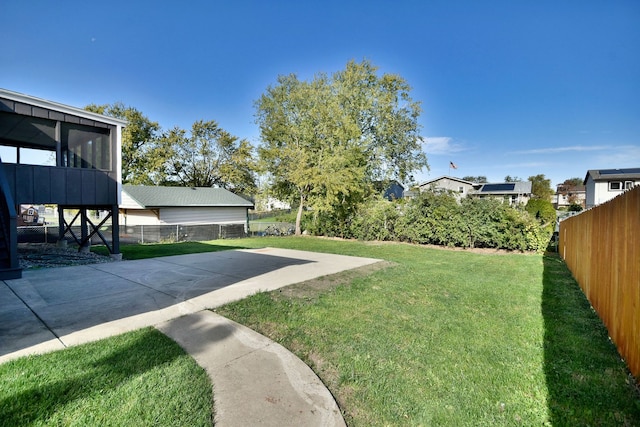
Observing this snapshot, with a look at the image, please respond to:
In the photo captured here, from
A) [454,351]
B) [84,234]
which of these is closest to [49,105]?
[84,234]

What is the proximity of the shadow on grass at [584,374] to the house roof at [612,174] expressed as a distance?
28975mm

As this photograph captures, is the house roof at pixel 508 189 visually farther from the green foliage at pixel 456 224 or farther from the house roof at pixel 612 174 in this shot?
the green foliage at pixel 456 224

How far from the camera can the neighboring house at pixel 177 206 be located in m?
17.7

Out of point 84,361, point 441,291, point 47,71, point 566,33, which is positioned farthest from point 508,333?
point 47,71

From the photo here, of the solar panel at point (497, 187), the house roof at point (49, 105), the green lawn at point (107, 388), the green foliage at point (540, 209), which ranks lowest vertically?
the green lawn at point (107, 388)

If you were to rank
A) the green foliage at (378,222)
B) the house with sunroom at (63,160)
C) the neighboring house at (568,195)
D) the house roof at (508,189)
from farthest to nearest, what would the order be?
1. the neighboring house at (568,195)
2. the house roof at (508,189)
3. the green foliage at (378,222)
4. the house with sunroom at (63,160)

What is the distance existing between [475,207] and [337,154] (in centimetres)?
725

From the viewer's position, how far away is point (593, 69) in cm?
1154

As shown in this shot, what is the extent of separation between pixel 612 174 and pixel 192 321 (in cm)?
3439

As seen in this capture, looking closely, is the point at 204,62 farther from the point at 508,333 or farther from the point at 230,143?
the point at 508,333

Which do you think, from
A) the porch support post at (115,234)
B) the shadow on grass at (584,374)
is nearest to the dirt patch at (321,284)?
the shadow on grass at (584,374)

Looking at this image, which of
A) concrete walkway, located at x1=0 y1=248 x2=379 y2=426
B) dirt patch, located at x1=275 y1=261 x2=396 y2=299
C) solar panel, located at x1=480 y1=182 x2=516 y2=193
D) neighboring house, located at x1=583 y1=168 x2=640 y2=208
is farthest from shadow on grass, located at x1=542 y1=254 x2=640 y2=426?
solar panel, located at x1=480 y1=182 x2=516 y2=193

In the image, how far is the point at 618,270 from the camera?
128 inches

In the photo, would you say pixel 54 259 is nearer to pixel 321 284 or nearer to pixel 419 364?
pixel 321 284
